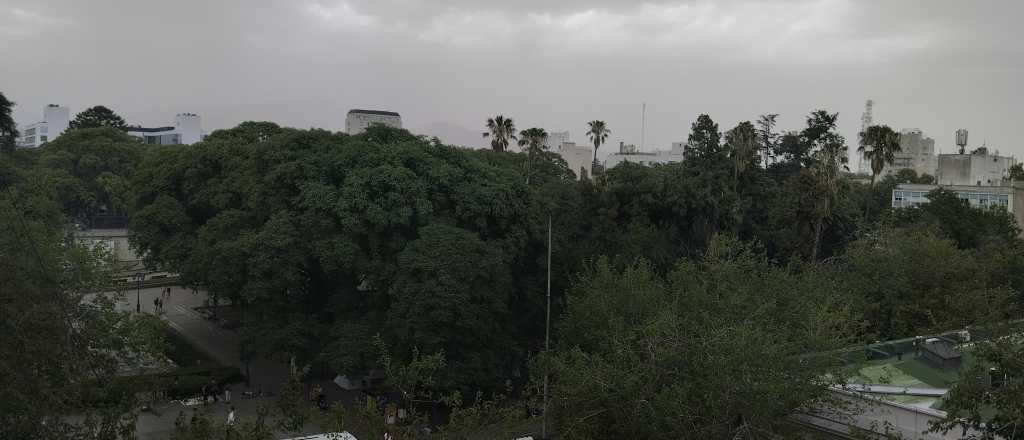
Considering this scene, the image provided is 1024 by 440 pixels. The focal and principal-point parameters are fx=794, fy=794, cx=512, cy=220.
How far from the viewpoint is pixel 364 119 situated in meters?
60.0

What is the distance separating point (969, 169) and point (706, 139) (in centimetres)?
2760

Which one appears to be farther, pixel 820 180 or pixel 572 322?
pixel 820 180

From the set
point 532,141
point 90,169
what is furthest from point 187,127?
point 532,141

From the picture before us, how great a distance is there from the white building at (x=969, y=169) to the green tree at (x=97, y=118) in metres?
68.9

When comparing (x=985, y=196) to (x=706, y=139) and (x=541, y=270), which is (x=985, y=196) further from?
(x=541, y=270)

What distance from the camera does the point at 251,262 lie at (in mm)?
22578

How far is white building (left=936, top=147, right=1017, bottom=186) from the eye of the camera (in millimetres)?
51500

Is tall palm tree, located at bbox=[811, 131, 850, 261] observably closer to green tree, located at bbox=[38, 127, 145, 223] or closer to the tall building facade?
green tree, located at bbox=[38, 127, 145, 223]

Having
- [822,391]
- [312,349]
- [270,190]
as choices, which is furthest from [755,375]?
[270,190]

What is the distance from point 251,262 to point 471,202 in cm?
655

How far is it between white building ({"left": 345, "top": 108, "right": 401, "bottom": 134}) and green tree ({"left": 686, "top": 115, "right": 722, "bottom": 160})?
2844 centimetres

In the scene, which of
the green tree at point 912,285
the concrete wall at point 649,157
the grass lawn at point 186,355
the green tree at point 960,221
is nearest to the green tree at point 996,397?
the green tree at point 912,285

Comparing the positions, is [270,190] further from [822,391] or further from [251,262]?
[822,391]

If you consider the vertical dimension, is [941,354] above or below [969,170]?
below
